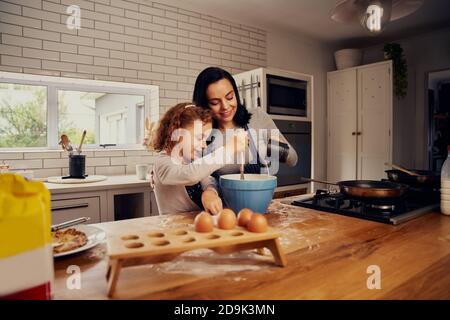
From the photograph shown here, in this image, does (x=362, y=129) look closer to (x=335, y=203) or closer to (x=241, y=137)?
(x=335, y=203)

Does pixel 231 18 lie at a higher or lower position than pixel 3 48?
higher

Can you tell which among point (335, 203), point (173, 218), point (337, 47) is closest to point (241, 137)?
point (173, 218)

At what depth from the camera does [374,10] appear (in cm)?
140

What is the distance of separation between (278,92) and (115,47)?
1.78 m

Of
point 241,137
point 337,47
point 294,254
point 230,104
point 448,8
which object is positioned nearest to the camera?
point 294,254

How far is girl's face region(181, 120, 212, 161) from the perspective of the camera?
154 cm

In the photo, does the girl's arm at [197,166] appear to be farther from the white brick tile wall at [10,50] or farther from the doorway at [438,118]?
the doorway at [438,118]

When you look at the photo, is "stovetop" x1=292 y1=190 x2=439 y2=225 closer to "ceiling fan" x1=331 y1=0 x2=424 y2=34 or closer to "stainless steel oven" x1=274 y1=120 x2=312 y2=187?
"ceiling fan" x1=331 y1=0 x2=424 y2=34

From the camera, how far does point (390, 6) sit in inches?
56.4

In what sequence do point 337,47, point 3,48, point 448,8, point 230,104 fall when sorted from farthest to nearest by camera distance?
point 337,47, point 448,8, point 3,48, point 230,104

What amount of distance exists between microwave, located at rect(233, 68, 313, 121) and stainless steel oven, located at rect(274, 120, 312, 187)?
0.27ft

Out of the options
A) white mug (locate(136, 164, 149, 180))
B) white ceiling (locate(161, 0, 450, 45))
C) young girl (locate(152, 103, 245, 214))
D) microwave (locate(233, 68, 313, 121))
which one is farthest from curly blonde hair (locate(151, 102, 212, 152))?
white ceiling (locate(161, 0, 450, 45))

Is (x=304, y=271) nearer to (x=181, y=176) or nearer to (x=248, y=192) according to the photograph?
(x=248, y=192)

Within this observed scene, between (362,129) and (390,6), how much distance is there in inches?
134
